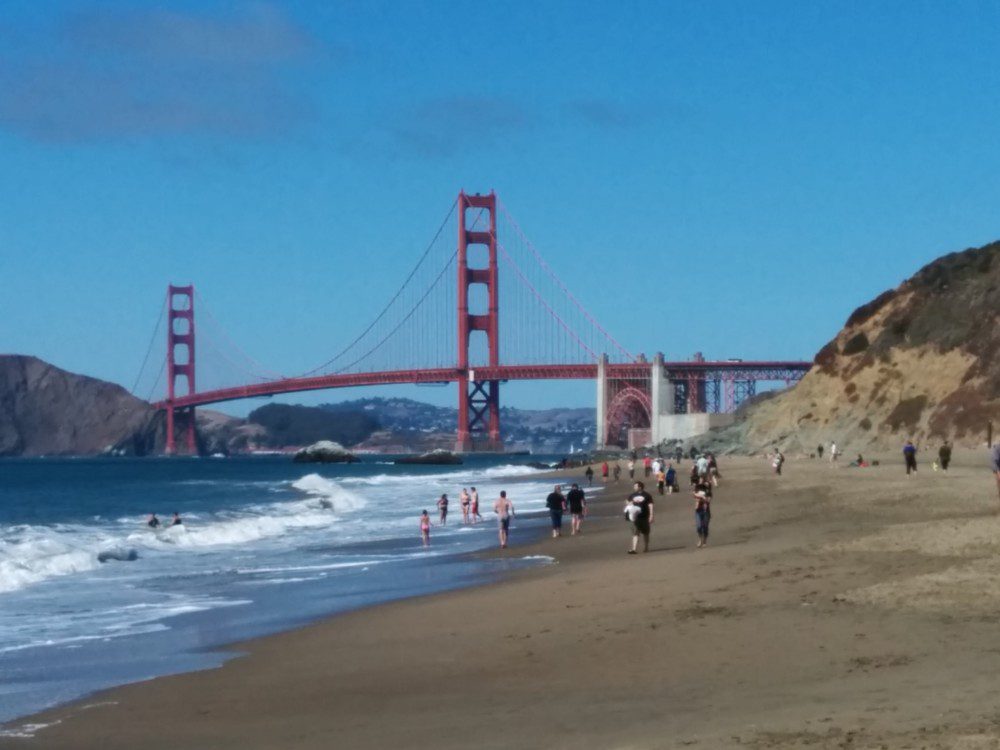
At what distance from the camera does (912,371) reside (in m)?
43.1

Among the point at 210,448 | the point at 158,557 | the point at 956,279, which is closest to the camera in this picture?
the point at 158,557

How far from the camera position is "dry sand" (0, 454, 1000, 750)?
6.12 m

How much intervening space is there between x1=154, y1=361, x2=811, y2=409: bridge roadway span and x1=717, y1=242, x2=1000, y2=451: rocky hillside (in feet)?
94.1

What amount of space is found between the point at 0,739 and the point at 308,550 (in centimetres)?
1466

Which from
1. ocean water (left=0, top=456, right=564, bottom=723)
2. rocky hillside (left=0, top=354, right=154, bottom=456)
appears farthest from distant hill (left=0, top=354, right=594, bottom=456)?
ocean water (left=0, top=456, right=564, bottom=723)

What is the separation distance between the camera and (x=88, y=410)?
492ft

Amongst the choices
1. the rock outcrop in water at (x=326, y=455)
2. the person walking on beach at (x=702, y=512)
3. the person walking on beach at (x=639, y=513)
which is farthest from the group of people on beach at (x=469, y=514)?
the rock outcrop in water at (x=326, y=455)

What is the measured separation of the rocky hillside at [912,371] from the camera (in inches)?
1526

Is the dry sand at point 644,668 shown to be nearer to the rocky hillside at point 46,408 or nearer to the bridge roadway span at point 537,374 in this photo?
the bridge roadway span at point 537,374

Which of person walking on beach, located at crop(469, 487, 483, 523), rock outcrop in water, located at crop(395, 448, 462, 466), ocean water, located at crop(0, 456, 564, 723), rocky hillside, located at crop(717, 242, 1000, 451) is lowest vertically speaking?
ocean water, located at crop(0, 456, 564, 723)

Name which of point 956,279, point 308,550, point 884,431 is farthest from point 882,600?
point 956,279

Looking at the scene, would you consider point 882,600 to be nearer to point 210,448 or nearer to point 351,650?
point 351,650

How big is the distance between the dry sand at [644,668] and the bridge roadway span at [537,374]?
221 feet

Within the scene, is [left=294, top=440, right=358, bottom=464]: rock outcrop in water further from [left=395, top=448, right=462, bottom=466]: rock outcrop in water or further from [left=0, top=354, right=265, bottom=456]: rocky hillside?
[left=0, top=354, right=265, bottom=456]: rocky hillside
